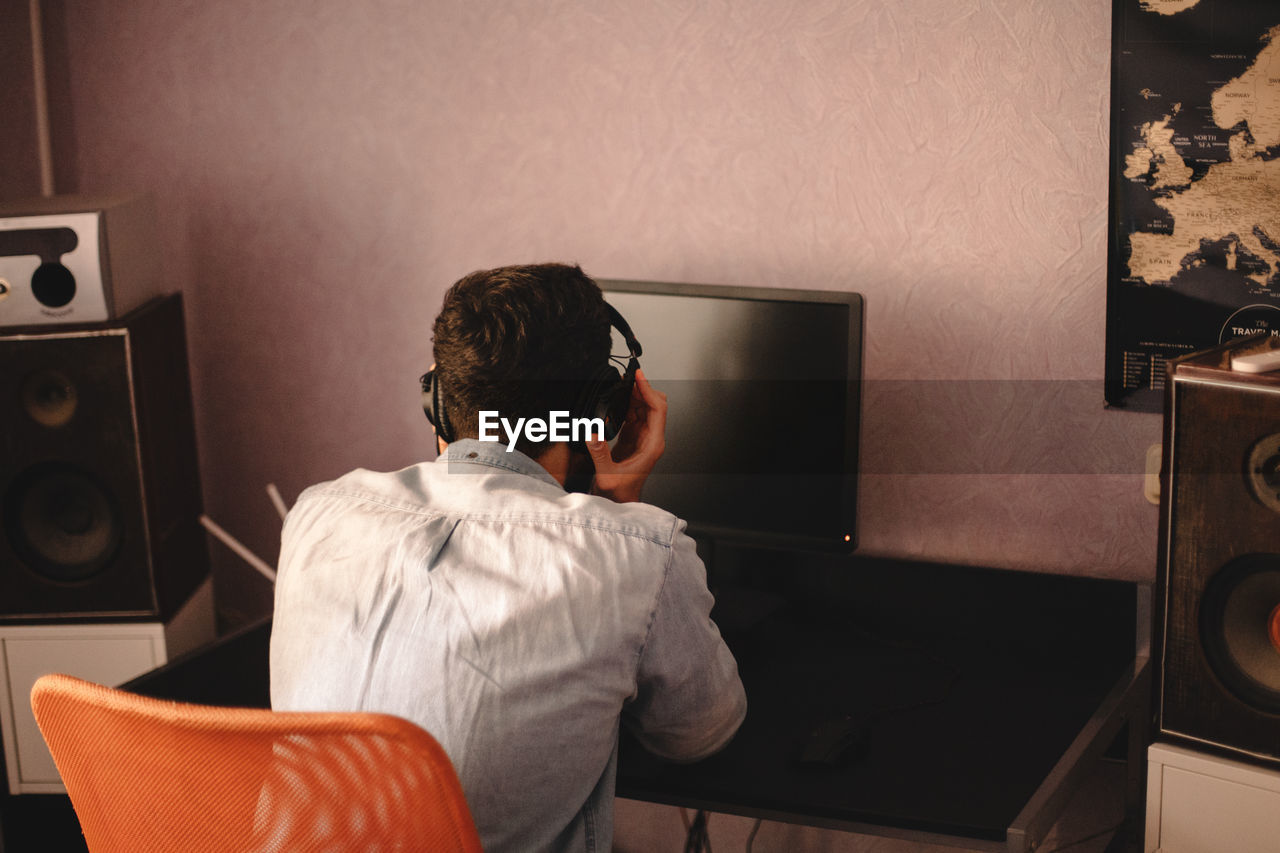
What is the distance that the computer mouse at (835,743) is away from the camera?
130cm

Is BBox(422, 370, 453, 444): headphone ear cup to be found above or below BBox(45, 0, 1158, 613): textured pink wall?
below

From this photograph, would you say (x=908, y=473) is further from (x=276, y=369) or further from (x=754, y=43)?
(x=276, y=369)

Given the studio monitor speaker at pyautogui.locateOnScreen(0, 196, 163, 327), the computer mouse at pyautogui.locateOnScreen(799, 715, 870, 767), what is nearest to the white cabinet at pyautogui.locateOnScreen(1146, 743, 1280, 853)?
the computer mouse at pyautogui.locateOnScreen(799, 715, 870, 767)

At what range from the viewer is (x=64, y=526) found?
74.1 inches

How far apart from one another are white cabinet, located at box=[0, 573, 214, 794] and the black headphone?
0.85 meters

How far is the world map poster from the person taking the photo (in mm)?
1445

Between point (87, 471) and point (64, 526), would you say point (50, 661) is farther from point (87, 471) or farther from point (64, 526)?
point (87, 471)

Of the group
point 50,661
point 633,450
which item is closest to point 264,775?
point 633,450

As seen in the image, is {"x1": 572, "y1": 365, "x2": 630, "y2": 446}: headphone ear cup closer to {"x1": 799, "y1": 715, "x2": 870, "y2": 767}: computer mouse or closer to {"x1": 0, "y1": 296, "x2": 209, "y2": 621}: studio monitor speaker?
{"x1": 799, "y1": 715, "x2": 870, "y2": 767}: computer mouse

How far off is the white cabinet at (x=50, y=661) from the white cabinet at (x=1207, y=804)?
152 centimetres

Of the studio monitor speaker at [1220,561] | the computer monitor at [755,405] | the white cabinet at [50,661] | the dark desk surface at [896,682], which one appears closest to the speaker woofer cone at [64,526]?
the white cabinet at [50,661]

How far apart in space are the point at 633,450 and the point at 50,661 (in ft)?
3.77

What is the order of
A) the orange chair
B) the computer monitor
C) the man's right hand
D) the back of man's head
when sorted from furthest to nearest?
the computer monitor
the man's right hand
the back of man's head
the orange chair

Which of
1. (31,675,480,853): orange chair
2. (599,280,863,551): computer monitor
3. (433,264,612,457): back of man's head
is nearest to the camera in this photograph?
(31,675,480,853): orange chair
